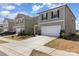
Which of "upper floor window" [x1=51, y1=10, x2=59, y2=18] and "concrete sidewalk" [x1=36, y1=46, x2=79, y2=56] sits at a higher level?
"upper floor window" [x1=51, y1=10, x2=59, y2=18]

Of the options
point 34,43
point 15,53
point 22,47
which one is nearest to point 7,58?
point 15,53

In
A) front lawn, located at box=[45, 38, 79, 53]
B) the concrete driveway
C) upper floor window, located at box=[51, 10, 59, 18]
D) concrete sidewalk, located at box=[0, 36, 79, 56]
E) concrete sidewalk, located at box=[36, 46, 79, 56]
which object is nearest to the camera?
concrete sidewalk, located at box=[36, 46, 79, 56]

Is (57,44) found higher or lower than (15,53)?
higher

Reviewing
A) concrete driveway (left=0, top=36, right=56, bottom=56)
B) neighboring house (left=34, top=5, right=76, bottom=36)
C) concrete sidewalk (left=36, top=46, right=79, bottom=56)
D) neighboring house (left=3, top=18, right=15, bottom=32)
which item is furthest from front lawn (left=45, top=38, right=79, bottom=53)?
neighboring house (left=3, top=18, right=15, bottom=32)

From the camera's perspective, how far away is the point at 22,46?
23.1 feet

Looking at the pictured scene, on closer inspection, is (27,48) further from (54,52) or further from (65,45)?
(65,45)

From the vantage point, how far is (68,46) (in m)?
6.35

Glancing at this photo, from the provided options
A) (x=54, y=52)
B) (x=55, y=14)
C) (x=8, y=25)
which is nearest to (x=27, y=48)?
(x=54, y=52)

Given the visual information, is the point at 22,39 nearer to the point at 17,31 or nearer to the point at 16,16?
the point at 17,31

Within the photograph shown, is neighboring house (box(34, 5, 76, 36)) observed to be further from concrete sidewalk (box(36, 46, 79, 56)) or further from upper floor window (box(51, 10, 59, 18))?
concrete sidewalk (box(36, 46, 79, 56))

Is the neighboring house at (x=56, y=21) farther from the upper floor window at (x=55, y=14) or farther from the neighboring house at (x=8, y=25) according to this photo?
the neighboring house at (x=8, y=25)

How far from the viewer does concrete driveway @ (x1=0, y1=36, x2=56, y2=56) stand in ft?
21.1

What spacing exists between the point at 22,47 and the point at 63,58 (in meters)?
2.54

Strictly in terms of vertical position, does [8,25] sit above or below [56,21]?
below
